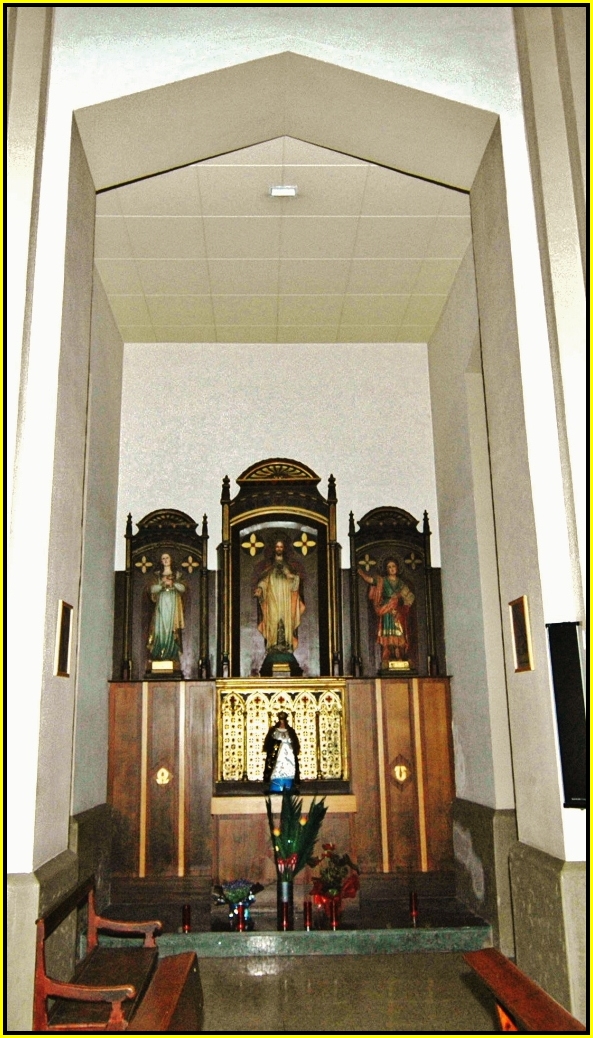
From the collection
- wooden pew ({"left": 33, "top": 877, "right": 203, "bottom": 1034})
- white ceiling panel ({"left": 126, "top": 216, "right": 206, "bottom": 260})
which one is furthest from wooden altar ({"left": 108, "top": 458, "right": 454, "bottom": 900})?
wooden pew ({"left": 33, "top": 877, "right": 203, "bottom": 1034})

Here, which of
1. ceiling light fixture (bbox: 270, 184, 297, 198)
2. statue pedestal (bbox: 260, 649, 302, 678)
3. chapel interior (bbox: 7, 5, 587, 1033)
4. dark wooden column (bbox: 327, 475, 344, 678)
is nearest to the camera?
chapel interior (bbox: 7, 5, 587, 1033)

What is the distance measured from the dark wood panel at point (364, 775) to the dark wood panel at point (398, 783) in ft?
0.34

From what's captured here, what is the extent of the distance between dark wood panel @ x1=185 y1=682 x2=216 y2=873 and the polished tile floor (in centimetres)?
161

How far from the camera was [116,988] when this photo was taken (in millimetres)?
3289

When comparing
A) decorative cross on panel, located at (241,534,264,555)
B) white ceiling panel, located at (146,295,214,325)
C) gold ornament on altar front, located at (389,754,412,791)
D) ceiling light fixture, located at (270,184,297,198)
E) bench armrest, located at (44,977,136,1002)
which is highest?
ceiling light fixture, located at (270,184,297,198)

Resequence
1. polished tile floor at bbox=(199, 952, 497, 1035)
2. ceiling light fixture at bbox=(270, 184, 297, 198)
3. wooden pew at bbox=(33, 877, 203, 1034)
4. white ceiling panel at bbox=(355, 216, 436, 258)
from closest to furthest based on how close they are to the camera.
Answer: wooden pew at bbox=(33, 877, 203, 1034), polished tile floor at bbox=(199, 952, 497, 1035), ceiling light fixture at bbox=(270, 184, 297, 198), white ceiling panel at bbox=(355, 216, 436, 258)

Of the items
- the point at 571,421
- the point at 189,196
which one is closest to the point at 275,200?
the point at 189,196

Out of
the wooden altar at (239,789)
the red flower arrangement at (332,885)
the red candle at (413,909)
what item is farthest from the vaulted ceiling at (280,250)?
the red candle at (413,909)

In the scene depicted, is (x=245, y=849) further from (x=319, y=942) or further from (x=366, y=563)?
(x=366, y=563)

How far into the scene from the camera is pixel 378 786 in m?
7.34

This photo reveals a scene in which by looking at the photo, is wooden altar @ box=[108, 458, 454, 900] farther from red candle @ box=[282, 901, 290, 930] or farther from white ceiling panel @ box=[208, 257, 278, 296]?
white ceiling panel @ box=[208, 257, 278, 296]

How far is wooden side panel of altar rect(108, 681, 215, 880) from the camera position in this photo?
7195 mm

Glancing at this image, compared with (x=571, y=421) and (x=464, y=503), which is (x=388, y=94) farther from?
(x=464, y=503)

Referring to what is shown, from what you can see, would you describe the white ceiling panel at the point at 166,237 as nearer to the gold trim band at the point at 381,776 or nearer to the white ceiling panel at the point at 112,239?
the white ceiling panel at the point at 112,239
